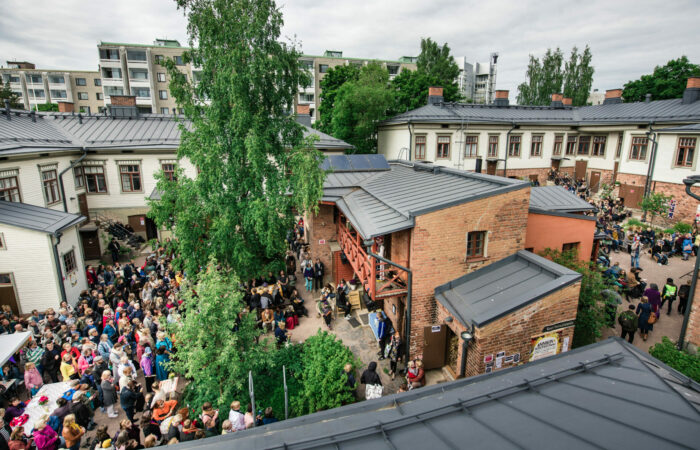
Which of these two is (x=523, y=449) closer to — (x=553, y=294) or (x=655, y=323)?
(x=553, y=294)

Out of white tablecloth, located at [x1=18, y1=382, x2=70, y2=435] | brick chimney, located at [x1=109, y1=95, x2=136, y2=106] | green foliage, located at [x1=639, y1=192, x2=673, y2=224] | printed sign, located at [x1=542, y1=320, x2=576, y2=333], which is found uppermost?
brick chimney, located at [x1=109, y1=95, x2=136, y2=106]

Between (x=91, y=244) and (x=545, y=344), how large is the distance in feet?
75.3

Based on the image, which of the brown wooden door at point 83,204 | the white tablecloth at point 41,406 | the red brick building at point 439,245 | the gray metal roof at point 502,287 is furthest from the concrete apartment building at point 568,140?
the white tablecloth at point 41,406

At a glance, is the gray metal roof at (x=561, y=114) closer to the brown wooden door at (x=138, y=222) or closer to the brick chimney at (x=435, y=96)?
the brick chimney at (x=435, y=96)

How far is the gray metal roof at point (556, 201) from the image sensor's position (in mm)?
14150

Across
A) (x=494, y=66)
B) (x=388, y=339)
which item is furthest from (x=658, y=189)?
(x=494, y=66)

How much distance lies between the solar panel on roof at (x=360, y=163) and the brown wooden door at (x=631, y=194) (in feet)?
→ 71.7

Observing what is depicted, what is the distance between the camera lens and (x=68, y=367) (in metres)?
9.30

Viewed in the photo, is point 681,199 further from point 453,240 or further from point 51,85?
point 51,85

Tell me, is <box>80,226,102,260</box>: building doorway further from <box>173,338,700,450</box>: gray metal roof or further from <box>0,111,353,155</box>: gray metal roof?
<box>173,338,700,450</box>: gray metal roof

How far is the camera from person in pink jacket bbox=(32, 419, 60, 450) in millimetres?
6867

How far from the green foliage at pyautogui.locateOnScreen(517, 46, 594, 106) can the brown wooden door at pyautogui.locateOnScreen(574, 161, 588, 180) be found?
1641cm

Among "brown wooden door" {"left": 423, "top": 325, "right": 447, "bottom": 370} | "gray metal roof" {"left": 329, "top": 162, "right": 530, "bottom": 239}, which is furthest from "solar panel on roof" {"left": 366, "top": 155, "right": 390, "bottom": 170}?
"brown wooden door" {"left": 423, "top": 325, "right": 447, "bottom": 370}

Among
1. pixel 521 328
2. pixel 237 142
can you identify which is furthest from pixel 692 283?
pixel 237 142
